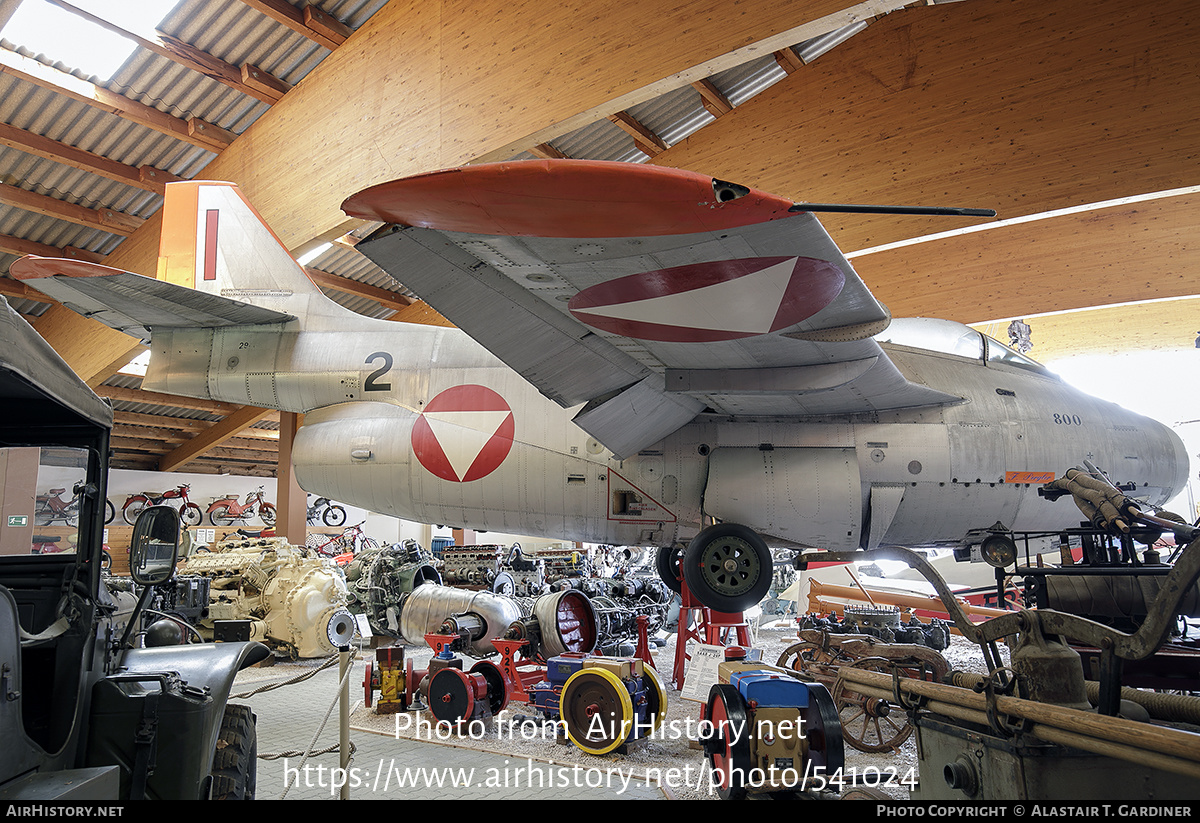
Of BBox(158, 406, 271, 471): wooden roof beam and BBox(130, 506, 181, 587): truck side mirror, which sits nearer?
BBox(130, 506, 181, 587): truck side mirror

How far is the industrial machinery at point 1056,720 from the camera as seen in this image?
2158 millimetres

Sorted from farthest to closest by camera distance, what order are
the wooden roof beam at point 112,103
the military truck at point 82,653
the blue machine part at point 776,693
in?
the wooden roof beam at point 112,103 → the blue machine part at point 776,693 → the military truck at point 82,653

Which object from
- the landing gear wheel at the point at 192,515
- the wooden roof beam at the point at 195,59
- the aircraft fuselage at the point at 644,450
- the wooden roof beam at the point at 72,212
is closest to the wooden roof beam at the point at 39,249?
the wooden roof beam at the point at 72,212

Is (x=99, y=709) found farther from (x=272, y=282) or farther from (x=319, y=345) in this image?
(x=272, y=282)

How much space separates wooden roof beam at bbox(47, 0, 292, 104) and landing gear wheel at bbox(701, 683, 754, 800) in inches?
387

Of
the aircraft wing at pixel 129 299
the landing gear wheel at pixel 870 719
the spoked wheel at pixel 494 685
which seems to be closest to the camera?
the aircraft wing at pixel 129 299

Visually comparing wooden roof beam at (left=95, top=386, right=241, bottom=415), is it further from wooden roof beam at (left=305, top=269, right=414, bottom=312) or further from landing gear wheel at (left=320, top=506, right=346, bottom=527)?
landing gear wheel at (left=320, top=506, right=346, bottom=527)

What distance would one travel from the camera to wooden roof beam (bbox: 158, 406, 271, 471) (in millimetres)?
20062

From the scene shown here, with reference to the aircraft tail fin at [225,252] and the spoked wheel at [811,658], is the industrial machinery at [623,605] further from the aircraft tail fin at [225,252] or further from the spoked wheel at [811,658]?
the aircraft tail fin at [225,252]

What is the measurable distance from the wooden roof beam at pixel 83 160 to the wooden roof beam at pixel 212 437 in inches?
389

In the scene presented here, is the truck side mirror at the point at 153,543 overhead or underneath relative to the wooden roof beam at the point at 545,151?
underneath

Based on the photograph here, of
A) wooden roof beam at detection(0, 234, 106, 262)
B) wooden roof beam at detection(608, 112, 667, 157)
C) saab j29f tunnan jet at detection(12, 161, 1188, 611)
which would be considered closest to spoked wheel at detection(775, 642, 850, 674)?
saab j29f tunnan jet at detection(12, 161, 1188, 611)

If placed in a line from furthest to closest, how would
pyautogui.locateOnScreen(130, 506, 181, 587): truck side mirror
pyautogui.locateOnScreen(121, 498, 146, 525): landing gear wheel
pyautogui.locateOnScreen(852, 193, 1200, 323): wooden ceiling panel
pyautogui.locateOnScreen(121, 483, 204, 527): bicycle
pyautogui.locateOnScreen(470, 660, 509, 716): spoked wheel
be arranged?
pyautogui.locateOnScreen(121, 483, 204, 527): bicycle, pyautogui.locateOnScreen(121, 498, 146, 525): landing gear wheel, pyautogui.locateOnScreen(852, 193, 1200, 323): wooden ceiling panel, pyautogui.locateOnScreen(470, 660, 509, 716): spoked wheel, pyautogui.locateOnScreen(130, 506, 181, 587): truck side mirror
